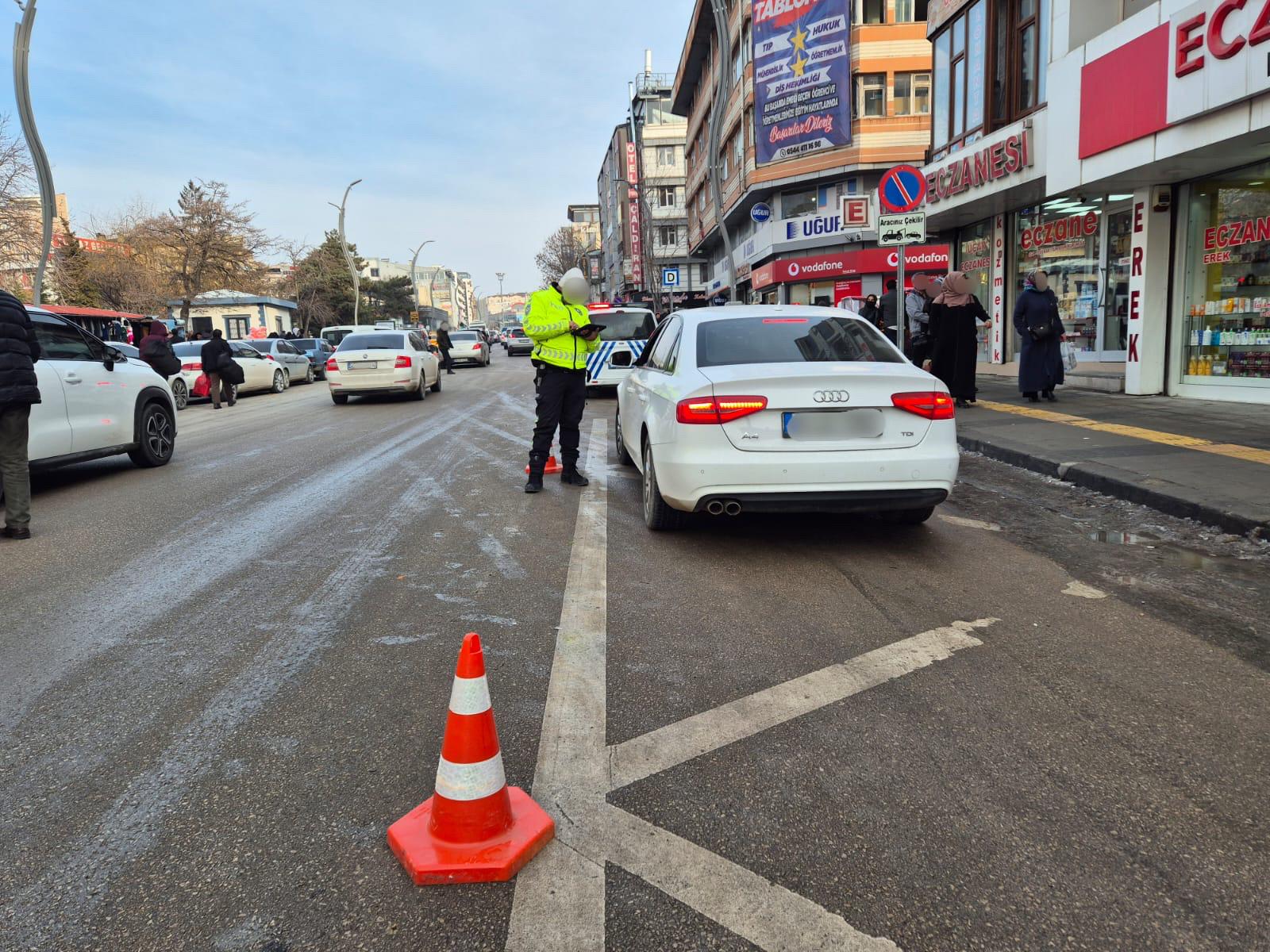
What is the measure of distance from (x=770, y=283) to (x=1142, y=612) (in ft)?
111

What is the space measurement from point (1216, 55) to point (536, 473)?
8.84m

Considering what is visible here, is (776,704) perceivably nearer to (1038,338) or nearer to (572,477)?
(572,477)

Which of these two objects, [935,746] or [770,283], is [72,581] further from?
[770,283]

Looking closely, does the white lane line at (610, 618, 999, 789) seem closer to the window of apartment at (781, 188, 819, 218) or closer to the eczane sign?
the eczane sign

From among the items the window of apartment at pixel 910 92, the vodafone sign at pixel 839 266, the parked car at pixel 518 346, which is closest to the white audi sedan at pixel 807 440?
the vodafone sign at pixel 839 266

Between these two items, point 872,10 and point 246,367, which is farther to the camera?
point 872,10

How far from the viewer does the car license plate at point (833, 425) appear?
5031 mm

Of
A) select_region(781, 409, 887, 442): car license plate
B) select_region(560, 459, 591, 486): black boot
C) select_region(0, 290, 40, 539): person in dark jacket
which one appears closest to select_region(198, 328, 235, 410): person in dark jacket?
select_region(0, 290, 40, 539): person in dark jacket

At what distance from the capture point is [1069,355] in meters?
15.4

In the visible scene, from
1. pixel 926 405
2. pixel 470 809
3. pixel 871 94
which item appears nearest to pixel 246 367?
pixel 926 405

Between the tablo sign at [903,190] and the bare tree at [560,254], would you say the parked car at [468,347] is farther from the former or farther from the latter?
the bare tree at [560,254]

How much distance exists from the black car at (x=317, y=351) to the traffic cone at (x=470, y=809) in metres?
27.7

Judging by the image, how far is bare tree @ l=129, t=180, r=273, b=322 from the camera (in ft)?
142

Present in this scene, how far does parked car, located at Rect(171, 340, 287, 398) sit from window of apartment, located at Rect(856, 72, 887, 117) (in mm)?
23715
